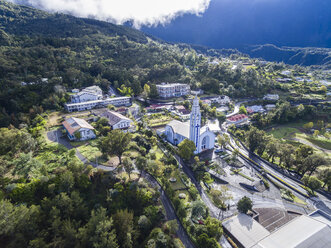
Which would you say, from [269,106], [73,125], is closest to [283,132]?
[269,106]

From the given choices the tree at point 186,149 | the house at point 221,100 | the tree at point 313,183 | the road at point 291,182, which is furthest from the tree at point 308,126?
the tree at point 186,149

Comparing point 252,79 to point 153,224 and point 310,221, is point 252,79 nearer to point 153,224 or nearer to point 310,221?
point 310,221

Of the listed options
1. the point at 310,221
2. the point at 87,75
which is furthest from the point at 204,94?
the point at 310,221

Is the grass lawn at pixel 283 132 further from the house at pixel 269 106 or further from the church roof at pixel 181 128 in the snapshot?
the church roof at pixel 181 128

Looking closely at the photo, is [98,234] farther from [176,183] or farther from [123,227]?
[176,183]

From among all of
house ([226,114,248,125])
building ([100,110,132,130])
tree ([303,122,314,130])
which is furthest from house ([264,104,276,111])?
building ([100,110,132,130])

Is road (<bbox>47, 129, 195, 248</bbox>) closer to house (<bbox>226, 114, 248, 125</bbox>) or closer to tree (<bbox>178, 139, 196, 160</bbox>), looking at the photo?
tree (<bbox>178, 139, 196, 160</bbox>)
